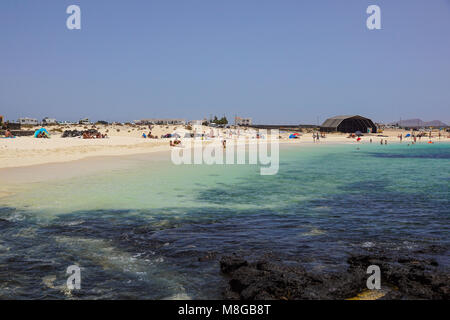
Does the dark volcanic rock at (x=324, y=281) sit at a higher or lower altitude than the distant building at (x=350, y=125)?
lower

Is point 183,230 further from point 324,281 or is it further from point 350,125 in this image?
point 350,125

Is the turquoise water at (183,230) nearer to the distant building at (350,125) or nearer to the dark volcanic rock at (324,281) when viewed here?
the dark volcanic rock at (324,281)

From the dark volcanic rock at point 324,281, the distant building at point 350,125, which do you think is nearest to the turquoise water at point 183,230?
the dark volcanic rock at point 324,281

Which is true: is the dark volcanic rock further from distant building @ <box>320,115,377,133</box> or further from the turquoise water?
distant building @ <box>320,115,377,133</box>

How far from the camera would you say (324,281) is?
6.86 m

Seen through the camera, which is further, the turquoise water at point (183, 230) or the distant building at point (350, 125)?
the distant building at point (350, 125)

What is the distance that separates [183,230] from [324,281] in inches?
204

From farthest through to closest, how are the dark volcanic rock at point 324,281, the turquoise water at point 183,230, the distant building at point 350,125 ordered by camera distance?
the distant building at point 350,125 → the turquoise water at point 183,230 → the dark volcanic rock at point 324,281

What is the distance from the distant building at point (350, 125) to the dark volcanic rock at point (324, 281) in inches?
4515

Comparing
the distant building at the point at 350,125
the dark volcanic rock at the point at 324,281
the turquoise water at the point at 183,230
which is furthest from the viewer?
the distant building at the point at 350,125

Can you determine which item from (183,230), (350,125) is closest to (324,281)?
(183,230)

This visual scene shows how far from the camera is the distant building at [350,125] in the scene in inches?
4599

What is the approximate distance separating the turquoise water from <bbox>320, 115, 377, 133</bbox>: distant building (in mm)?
101124

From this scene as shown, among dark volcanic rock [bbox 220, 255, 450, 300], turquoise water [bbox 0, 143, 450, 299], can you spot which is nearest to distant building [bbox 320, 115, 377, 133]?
turquoise water [bbox 0, 143, 450, 299]
